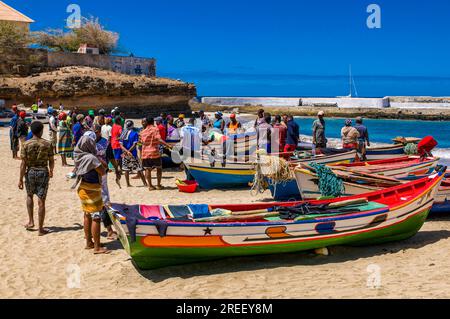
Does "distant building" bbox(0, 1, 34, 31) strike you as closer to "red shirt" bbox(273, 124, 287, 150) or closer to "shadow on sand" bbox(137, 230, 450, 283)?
"red shirt" bbox(273, 124, 287, 150)

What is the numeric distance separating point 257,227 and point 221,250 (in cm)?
63

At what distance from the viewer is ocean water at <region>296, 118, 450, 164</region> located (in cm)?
4163

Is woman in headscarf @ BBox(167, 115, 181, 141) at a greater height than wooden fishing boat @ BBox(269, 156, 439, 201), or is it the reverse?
woman in headscarf @ BBox(167, 115, 181, 141)

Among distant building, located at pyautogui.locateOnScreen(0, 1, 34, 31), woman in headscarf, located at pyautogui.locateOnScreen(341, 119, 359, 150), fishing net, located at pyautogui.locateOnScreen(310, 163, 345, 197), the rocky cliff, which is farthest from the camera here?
distant building, located at pyautogui.locateOnScreen(0, 1, 34, 31)

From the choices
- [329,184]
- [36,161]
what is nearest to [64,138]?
[36,161]

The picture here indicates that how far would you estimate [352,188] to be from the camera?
33.2ft

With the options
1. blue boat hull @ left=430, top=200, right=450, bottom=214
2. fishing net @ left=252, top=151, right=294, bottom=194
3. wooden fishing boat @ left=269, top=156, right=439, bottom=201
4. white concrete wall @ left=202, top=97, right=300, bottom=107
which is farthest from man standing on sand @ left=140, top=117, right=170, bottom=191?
white concrete wall @ left=202, top=97, right=300, bottom=107

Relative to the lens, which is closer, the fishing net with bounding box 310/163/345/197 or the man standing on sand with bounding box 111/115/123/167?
the fishing net with bounding box 310/163/345/197

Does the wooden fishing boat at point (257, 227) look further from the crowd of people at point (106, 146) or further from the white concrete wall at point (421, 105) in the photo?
the white concrete wall at point (421, 105)

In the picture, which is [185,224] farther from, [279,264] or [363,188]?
[363,188]

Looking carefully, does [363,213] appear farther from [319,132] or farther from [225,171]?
[319,132]

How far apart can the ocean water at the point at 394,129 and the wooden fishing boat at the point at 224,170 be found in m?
25.2

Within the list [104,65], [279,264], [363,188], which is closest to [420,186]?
[363,188]

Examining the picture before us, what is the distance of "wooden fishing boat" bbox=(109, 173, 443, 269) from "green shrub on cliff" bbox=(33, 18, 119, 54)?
43.8 metres
